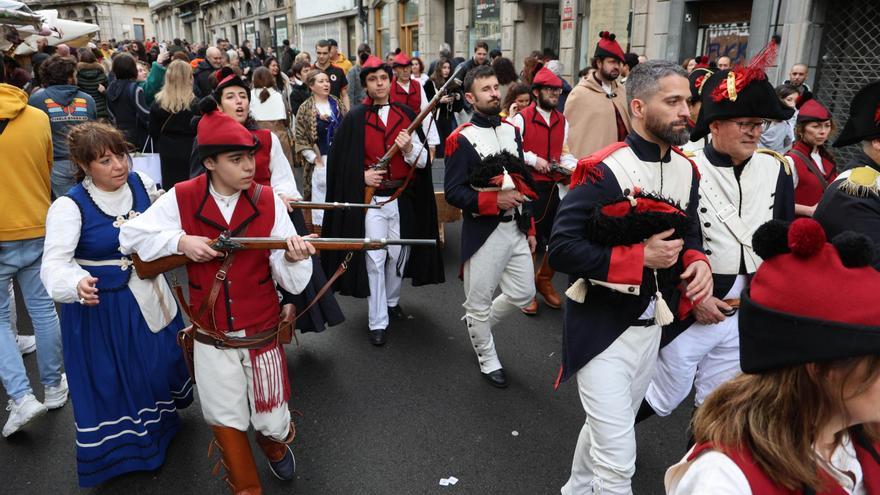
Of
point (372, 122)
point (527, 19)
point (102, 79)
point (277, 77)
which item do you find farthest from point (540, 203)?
point (527, 19)

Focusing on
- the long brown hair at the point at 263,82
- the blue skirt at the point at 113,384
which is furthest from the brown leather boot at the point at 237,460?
the long brown hair at the point at 263,82

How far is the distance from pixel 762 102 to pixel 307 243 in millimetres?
2176

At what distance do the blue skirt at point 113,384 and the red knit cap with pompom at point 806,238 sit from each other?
307 cm

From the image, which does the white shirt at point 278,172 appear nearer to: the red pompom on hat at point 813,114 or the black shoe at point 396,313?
the black shoe at point 396,313

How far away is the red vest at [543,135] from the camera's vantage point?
17.2 ft

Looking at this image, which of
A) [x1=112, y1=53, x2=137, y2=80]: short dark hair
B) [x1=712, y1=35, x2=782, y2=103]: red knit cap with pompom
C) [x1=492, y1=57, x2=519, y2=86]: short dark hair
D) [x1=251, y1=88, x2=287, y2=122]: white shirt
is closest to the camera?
[x1=712, y1=35, x2=782, y2=103]: red knit cap with pompom

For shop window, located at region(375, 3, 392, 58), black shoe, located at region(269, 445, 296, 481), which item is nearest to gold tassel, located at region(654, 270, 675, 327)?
black shoe, located at region(269, 445, 296, 481)

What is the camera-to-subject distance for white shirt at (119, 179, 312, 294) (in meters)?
2.70

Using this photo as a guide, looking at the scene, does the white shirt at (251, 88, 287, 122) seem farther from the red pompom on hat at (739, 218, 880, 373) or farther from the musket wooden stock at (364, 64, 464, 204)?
the red pompom on hat at (739, 218, 880, 373)

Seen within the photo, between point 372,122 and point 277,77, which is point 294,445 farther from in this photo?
point 277,77

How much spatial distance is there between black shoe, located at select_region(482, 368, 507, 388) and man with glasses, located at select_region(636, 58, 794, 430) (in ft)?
4.53

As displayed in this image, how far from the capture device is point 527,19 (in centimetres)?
1520

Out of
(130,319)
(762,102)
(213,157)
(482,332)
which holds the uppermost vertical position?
(762,102)

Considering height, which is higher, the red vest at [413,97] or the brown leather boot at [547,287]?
the red vest at [413,97]
